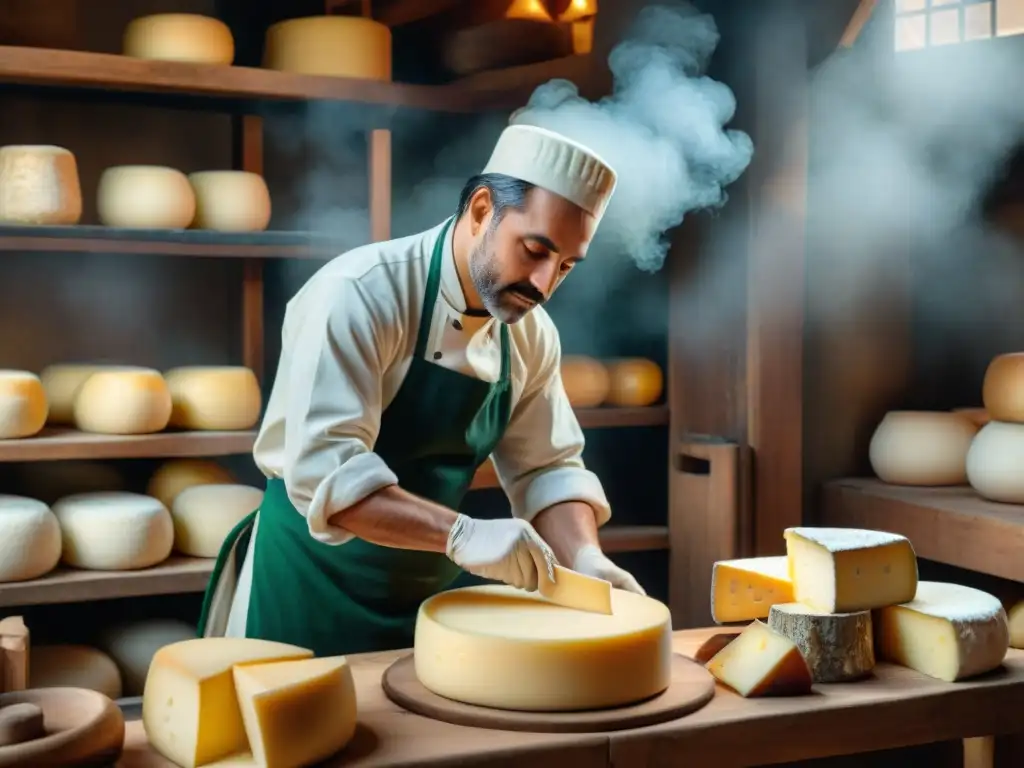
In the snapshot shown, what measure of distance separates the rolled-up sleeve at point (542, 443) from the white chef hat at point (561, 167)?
43 centimetres

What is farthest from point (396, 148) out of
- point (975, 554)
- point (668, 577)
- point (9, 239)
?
point (975, 554)

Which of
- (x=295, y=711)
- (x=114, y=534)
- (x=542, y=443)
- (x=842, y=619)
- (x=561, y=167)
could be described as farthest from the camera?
(x=114, y=534)

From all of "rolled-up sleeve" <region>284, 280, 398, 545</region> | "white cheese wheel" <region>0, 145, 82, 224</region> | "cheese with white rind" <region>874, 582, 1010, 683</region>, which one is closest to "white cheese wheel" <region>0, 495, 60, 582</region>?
"white cheese wheel" <region>0, 145, 82, 224</region>

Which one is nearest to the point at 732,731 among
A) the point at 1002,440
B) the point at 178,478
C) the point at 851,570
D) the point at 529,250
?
the point at 851,570

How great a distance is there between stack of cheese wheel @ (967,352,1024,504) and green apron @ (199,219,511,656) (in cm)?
140

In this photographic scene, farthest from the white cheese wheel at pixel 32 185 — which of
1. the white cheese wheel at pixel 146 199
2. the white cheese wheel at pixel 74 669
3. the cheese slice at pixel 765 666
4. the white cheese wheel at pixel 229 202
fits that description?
the cheese slice at pixel 765 666

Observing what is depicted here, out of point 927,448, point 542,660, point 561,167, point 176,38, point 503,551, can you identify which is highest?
point 176,38

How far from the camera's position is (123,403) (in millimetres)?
2938

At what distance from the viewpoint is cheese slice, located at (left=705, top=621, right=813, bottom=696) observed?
5.96 feet

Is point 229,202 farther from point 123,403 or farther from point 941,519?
point 941,519

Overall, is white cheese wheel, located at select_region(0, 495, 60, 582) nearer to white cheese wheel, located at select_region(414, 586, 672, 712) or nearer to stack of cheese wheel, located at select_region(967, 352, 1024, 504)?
white cheese wheel, located at select_region(414, 586, 672, 712)

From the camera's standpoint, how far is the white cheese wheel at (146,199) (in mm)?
2975

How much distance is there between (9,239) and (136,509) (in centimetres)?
68

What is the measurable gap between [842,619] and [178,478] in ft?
6.13
